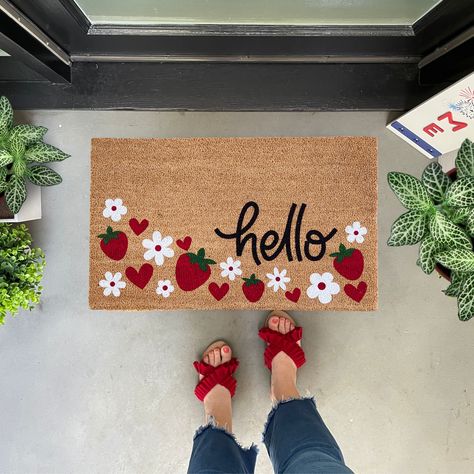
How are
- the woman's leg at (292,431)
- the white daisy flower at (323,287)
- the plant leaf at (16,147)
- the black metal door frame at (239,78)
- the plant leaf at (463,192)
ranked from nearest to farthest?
the plant leaf at (463,192) → the woman's leg at (292,431) → the plant leaf at (16,147) → the black metal door frame at (239,78) → the white daisy flower at (323,287)

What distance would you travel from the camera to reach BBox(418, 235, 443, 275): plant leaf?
0.99 m

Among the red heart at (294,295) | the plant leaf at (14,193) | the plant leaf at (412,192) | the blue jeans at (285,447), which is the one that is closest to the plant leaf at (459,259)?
the plant leaf at (412,192)

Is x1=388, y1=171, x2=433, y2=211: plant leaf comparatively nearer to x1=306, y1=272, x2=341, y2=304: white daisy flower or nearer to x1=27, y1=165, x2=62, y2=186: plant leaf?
x1=306, y1=272, x2=341, y2=304: white daisy flower

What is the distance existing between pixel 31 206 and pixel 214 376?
2.55 ft

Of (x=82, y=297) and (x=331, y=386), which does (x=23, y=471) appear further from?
(x=331, y=386)

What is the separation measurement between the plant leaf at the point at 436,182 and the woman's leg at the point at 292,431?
0.63 metres

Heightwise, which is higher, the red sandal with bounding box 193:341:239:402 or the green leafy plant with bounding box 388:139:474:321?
the green leafy plant with bounding box 388:139:474:321

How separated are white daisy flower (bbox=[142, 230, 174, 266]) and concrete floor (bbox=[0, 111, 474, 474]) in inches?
7.8

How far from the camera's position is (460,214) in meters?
0.94

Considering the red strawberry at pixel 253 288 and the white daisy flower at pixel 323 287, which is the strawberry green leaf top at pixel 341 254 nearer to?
the white daisy flower at pixel 323 287

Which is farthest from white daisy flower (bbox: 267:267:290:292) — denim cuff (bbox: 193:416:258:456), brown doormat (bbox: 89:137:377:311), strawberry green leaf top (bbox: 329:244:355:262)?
denim cuff (bbox: 193:416:258:456)

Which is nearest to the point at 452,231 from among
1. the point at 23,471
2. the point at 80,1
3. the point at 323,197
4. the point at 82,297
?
the point at 323,197

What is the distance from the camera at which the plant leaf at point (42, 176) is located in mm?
1287

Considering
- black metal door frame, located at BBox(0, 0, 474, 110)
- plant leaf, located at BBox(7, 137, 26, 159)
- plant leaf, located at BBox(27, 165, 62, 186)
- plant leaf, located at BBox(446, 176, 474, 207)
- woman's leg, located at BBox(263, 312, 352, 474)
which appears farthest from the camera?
black metal door frame, located at BBox(0, 0, 474, 110)
